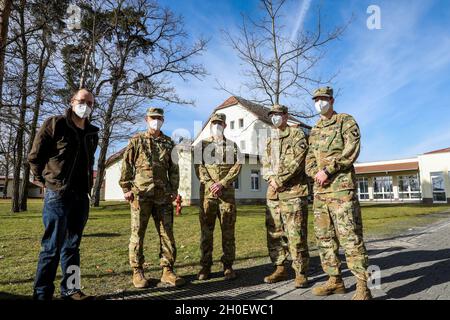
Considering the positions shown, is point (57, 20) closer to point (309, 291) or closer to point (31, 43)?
point (31, 43)

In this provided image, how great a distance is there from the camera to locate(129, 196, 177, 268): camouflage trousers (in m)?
4.09

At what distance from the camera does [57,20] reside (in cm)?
702

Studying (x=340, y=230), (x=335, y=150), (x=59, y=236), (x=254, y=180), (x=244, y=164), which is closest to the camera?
(x=59, y=236)

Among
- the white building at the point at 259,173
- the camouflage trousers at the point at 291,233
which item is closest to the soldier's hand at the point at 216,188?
the camouflage trousers at the point at 291,233

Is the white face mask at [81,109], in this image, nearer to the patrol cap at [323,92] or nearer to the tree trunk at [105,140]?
the patrol cap at [323,92]

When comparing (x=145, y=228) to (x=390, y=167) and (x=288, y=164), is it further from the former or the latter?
(x=390, y=167)

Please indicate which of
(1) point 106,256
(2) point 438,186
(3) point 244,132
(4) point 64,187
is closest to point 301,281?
(4) point 64,187

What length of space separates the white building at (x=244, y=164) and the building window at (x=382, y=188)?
13.8 meters

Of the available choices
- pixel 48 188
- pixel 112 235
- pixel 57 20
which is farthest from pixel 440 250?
pixel 57 20

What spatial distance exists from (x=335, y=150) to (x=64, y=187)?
3065 mm

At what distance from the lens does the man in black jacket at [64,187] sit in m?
3.20

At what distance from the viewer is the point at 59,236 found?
10.6 ft
